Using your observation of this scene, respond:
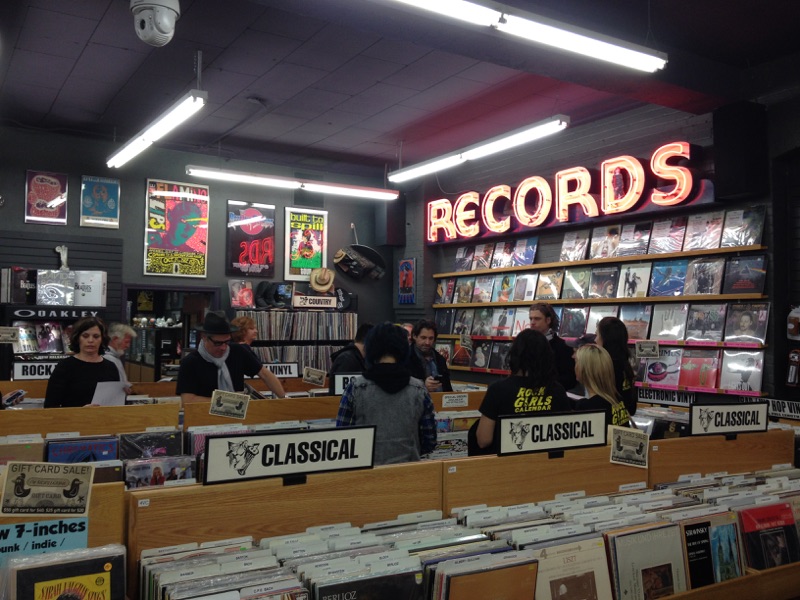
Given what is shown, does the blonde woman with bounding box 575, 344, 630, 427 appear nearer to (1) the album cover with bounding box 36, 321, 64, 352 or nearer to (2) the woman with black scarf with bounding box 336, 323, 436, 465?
(2) the woman with black scarf with bounding box 336, 323, 436, 465

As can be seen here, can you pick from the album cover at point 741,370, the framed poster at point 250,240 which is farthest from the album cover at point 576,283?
the framed poster at point 250,240

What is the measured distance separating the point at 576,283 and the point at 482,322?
5.25ft

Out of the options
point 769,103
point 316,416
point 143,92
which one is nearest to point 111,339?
point 316,416

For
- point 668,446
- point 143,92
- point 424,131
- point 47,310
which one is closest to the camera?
point 668,446

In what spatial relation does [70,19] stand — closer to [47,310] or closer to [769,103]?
[47,310]

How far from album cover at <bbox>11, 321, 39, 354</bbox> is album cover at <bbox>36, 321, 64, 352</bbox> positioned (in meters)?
0.04

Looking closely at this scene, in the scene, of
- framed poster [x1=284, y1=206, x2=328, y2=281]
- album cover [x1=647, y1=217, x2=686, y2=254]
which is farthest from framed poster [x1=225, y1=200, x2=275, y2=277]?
album cover [x1=647, y1=217, x2=686, y2=254]

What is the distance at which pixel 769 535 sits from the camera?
2160mm

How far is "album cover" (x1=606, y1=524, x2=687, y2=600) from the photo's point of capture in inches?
72.4

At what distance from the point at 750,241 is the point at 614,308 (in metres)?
1.56

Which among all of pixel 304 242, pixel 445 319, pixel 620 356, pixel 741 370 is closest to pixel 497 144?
pixel 741 370

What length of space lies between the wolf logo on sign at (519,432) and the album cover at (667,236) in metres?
4.68

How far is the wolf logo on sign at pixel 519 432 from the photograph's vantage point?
2.26 meters

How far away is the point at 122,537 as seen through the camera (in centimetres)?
169
